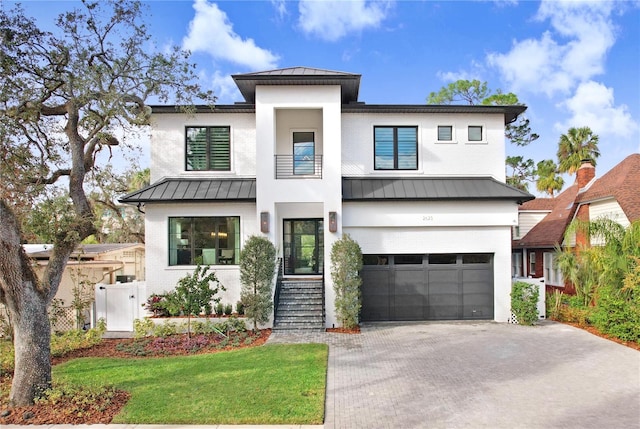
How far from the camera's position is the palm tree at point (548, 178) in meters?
30.3

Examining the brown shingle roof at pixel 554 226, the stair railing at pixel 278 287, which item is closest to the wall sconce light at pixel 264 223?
the stair railing at pixel 278 287

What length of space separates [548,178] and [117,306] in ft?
100

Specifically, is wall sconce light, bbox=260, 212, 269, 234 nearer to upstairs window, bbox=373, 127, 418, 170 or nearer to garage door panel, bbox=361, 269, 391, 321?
garage door panel, bbox=361, 269, 391, 321

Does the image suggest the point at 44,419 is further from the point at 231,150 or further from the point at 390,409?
the point at 231,150

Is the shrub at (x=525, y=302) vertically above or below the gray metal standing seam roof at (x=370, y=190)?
below

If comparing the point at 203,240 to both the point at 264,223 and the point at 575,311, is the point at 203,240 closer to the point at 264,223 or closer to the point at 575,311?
the point at 264,223

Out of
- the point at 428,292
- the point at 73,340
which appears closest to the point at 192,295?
the point at 73,340

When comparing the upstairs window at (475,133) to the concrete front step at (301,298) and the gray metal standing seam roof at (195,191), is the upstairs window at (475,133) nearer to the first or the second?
the concrete front step at (301,298)

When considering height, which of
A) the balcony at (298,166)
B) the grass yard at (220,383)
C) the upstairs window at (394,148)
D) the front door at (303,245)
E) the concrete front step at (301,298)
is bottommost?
the grass yard at (220,383)

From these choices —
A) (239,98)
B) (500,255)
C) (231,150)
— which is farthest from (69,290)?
(500,255)

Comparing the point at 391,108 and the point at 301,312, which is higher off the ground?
the point at 391,108

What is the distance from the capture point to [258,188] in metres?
13.2

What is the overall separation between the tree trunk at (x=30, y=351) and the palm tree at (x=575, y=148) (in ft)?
100

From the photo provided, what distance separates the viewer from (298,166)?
14820 millimetres
